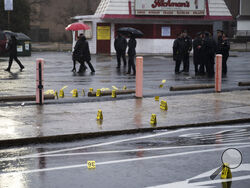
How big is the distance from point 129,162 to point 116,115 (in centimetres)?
473

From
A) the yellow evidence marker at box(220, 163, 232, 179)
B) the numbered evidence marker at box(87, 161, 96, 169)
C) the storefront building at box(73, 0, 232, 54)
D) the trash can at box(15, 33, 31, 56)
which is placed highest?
the storefront building at box(73, 0, 232, 54)

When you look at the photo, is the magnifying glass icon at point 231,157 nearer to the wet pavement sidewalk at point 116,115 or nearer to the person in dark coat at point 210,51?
the wet pavement sidewalk at point 116,115

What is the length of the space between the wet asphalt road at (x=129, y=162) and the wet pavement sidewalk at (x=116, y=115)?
65cm

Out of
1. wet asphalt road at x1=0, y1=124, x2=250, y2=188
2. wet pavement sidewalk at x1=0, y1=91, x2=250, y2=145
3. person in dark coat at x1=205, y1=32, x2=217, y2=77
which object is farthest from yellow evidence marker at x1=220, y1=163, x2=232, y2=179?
person in dark coat at x1=205, y1=32, x2=217, y2=77

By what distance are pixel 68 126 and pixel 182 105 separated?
4282 millimetres

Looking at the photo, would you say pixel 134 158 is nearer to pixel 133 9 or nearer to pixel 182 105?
pixel 182 105

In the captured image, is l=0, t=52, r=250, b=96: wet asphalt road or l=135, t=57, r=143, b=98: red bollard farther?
l=0, t=52, r=250, b=96: wet asphalt road

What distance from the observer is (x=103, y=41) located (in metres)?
46.7

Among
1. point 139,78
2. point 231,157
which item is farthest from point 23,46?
point 231,157

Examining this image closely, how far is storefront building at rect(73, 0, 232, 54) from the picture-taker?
45781 millimetres

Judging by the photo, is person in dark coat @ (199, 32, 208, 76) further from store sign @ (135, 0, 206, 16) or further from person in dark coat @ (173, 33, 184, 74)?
store sign @ (135, 0, 206, 16)

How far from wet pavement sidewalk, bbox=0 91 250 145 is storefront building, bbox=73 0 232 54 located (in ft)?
97.7

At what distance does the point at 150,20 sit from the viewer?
46562mm

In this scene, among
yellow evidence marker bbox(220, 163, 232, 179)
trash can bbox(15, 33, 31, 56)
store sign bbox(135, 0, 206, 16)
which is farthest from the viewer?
store sign bbox(135, 0, 206, 16)
